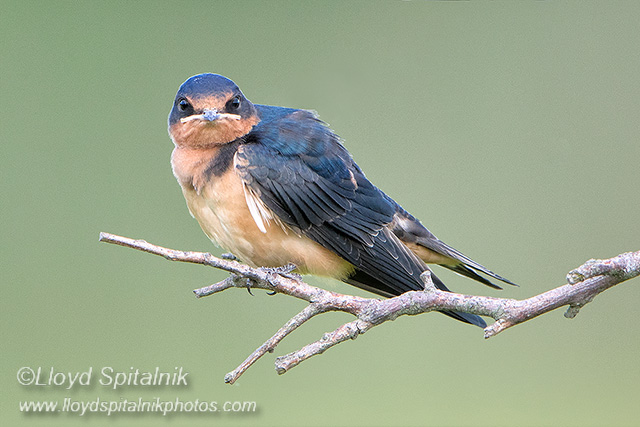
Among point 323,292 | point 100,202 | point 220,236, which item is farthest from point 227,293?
point 323,292

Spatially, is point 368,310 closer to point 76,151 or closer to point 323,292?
point 323,292

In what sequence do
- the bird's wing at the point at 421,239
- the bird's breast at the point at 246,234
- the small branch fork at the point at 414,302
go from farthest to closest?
the bird's wing at the point at 421,239 < the bird's breast at the point at 246,234 < the small branch fork at the point at 414,302

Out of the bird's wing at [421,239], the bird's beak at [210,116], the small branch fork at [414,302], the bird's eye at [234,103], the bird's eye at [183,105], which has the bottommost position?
the small branch fork at [414,302]

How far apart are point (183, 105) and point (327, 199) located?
62cm

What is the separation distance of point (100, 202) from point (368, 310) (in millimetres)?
3414

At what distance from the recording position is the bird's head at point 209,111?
3000mm

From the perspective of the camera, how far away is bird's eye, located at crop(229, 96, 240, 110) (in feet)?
9.93

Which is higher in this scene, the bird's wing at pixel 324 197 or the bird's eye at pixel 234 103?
the bird's eye at pixel 234 103

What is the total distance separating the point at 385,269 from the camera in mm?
2996

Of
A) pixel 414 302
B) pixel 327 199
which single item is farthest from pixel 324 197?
pixel 414 302

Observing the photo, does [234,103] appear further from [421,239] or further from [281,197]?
[421,239]

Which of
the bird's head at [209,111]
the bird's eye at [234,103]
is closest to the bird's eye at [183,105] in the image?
the bird's head at [209,111]

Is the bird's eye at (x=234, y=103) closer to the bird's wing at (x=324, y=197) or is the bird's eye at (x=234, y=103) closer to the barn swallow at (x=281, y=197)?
the barn swallow at (x=281, y=197)

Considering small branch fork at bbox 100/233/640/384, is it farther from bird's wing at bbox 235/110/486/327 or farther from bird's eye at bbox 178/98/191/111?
bird's eye at bbox 178/98/191/111
